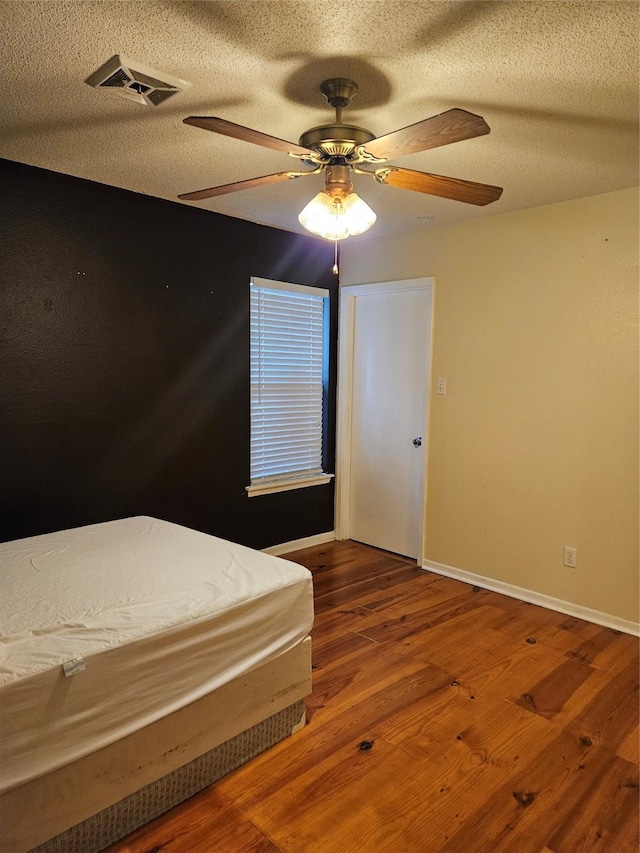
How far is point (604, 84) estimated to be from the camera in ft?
6.39

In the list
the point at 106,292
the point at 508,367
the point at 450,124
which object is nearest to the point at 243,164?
the point at 106,292

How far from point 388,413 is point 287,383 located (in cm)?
84

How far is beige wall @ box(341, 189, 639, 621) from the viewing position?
10.4ft

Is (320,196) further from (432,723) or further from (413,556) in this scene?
(413,556)

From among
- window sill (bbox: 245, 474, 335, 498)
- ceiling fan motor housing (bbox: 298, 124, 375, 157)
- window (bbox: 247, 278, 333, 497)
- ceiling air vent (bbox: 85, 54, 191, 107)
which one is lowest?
window sill (bbox: 245, 474, 335, 498)

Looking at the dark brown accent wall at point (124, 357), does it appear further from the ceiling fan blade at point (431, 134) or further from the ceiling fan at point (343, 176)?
the ceiling fan blade at point (431, 134)

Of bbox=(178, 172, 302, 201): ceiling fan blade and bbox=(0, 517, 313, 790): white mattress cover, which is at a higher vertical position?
bbox=(178, 172, 302, 201): ceiling fan blade

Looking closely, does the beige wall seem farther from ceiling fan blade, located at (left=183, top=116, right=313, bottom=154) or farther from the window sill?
ceiling fan blade, located at (left=183, top=116, right=313, bottom=154)

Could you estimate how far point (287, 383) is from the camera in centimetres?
427

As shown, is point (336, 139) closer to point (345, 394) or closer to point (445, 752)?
point (445, 752)

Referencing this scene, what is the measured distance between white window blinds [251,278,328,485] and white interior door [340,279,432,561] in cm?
31

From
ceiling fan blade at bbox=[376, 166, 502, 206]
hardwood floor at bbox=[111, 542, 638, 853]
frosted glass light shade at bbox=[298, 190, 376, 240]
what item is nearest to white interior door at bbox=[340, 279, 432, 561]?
hardwood floor at bbox=[111, 542, 638, 853]

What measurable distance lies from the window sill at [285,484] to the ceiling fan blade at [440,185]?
2.50 m

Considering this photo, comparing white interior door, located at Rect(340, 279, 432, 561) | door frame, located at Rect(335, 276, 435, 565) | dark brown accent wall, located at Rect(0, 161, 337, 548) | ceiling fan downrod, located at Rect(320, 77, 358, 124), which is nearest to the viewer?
ceiling fan downrod, located at Rect(320, 77, 358, 124)
